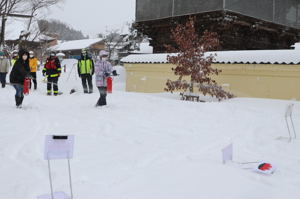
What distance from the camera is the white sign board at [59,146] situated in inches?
118

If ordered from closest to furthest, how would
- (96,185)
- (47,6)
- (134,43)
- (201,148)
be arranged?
(96,185) < (201,148) < (47,6) < (134,43)

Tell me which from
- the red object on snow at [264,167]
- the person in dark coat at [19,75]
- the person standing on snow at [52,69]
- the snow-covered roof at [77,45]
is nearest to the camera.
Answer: the red object on snow at [264,167]

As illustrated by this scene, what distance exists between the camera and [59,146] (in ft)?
10.00

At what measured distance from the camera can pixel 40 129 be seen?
627 cm

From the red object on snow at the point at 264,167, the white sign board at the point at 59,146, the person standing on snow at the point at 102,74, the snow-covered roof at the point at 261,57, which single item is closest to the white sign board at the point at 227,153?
Answer: the red object on snow at the point at 264,167

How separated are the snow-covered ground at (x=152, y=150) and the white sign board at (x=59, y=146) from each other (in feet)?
1.65

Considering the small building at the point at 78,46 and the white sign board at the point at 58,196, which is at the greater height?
the small building at the point at 78,46

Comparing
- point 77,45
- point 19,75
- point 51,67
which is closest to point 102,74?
point 19,75

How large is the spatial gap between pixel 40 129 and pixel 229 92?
293 inches

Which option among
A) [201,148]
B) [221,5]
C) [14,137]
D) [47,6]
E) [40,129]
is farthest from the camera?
[47,6]

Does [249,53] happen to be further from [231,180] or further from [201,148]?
[231,180]

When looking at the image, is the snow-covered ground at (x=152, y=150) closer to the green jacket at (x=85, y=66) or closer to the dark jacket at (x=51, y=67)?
the dark jacket at (x=51, y=67)

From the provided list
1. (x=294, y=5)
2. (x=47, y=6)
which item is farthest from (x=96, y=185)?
(x=47, y=6)

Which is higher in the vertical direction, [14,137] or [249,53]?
[249,53]
